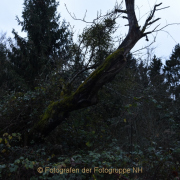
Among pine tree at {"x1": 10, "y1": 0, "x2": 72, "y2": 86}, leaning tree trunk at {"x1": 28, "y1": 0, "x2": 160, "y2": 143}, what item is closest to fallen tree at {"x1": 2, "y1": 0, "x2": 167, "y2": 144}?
leaning tree trunk at {"x1": 28, "y1": 0, "x2": 160, "y2": 143}

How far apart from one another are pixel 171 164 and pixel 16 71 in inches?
479

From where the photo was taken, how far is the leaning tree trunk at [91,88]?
470cm

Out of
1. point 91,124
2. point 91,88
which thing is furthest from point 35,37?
point 91,88

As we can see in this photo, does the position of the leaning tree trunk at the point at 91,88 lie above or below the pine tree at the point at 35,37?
below

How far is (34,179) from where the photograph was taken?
3373 millimetres

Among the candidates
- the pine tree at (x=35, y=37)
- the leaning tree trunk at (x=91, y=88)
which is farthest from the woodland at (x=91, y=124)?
the pine tree at (x=35, y=37)

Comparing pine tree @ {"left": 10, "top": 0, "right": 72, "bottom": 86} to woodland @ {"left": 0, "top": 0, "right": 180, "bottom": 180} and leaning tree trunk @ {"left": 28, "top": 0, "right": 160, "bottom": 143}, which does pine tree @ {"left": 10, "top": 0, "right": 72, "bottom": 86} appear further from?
leaning tree trunk @ {"left": 28, "top": 0, "right": 160, "bottom": 143}

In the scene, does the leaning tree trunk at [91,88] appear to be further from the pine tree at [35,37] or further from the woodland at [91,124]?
the pine tree at [35,37]

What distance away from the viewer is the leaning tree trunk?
4.70m

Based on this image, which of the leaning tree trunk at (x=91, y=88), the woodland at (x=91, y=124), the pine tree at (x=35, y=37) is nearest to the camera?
the woodland at (x=91, y=124)

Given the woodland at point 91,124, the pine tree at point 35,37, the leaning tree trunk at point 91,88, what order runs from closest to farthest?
the woodland at point 91,124
the leaning tree trunk at point 91,88
the pine tree at point 35,37

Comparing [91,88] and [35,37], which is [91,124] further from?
[35,37]

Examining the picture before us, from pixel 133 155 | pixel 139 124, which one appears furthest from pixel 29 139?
pixel 139 124

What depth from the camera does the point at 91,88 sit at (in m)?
4.70
